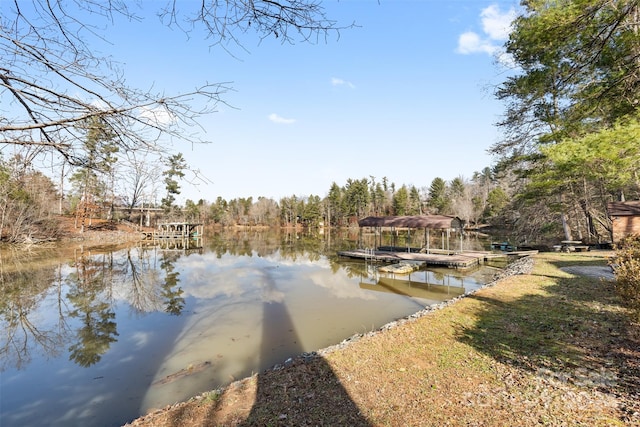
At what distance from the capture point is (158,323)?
939cm

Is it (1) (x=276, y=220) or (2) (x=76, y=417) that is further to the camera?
(1) (x=276, y=220)

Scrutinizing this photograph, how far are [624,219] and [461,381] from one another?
17.1 meters

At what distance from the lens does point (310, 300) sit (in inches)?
468

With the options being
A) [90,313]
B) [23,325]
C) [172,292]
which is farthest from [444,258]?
[23,325]

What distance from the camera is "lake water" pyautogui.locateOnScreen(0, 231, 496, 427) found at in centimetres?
558

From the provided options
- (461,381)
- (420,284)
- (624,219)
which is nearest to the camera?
(461,381)

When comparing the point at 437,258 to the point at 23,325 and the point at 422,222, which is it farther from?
the point at 23,325

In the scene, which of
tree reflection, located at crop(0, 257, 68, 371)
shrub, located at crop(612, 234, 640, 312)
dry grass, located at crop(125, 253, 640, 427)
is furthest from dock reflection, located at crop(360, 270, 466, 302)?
tree reflection, located at crop(0, 257, 68, 371)

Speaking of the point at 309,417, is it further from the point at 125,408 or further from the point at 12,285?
the point at 12,285

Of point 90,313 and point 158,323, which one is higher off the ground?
point 90,313

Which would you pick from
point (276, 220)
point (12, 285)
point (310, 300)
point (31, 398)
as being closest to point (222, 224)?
point (276, 220)

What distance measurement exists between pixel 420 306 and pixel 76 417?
9.67 m

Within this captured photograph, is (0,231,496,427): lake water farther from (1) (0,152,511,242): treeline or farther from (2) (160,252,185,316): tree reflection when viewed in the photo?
(1) (0,152,511,242): treeline

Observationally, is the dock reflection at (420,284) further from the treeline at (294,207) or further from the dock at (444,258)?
the treeline at (294,207)
